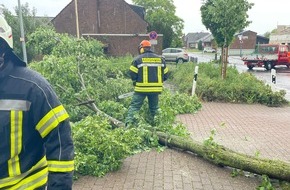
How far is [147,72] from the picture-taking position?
5.98m

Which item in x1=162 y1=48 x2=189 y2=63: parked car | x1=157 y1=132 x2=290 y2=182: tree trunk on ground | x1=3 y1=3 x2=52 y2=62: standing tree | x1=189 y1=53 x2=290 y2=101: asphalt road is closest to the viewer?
x1=157 y1=132 x2=290 y2=182: tree trunk on ground

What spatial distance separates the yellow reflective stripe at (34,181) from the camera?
73.2 inches

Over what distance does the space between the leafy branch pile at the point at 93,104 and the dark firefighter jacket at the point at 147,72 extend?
582mm

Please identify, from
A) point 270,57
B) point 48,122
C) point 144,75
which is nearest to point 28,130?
point 48,122

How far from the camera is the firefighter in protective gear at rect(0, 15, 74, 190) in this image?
180 centimetres

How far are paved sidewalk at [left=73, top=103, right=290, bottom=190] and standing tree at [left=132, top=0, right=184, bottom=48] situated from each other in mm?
34435

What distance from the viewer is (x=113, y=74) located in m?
9.32

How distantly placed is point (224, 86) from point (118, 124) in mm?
5314

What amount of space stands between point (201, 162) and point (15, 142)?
11.2 feet

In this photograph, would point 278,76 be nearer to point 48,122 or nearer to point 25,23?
point 25,23

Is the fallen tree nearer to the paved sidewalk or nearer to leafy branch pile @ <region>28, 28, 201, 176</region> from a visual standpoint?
the paved sidewalk

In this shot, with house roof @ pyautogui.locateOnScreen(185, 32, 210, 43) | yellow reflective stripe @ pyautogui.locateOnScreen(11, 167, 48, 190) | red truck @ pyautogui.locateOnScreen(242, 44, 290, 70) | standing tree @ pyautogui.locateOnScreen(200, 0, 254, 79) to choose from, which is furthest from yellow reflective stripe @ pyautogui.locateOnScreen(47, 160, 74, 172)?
house roof @ pyautogui.locateOnScreen(185, 32, 210, 43)

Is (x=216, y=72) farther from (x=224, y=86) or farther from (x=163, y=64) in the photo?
(x=163, y=64)

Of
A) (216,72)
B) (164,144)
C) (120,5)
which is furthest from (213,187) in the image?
(120,5)
